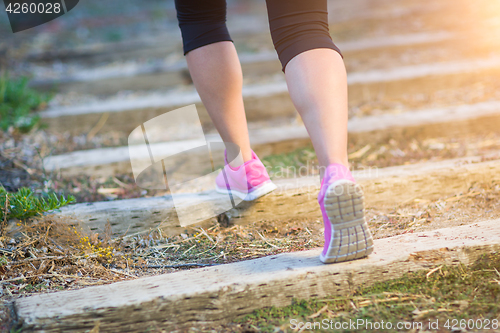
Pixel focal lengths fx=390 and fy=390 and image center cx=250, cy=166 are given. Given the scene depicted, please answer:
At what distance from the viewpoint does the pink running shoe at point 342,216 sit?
0.98 metres

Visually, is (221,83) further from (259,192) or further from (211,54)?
(259,192)

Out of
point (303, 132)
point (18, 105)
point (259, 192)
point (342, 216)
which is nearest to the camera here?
point (342, 216)

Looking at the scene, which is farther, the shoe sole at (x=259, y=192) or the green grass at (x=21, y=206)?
the shoe sole at (x=259, y=192)

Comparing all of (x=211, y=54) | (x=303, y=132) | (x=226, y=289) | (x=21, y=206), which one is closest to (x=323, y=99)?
(x=211, y=54)

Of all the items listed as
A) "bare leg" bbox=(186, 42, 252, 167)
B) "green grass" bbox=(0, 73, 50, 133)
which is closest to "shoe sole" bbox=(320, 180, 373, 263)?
"bare leg" bbox=(186, 42, 252, 167)

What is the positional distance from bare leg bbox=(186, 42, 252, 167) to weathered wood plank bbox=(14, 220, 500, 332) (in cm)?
49

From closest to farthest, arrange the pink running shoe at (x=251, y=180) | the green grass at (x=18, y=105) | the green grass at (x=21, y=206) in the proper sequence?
the green grass at (x=21, y=206) < the pink running shoe at (x=251, y=180) < the green grass at (x=18, y=105)

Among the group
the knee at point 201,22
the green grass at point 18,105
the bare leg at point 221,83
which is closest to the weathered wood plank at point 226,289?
the bare leg at point 221,83

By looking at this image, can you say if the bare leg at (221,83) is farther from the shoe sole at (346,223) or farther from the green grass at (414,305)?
the green grass at (414,305)

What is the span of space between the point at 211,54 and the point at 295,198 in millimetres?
602

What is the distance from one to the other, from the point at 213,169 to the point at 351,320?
1.19 metres

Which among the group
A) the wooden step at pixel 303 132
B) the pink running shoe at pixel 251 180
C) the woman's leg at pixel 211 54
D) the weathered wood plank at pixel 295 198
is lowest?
the weathered wood plank at pixel 295 198

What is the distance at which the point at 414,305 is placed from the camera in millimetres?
1003

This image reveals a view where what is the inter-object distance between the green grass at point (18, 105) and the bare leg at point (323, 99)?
1.92 meters
